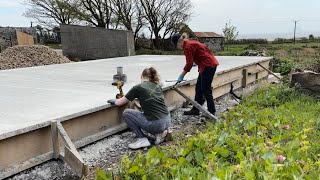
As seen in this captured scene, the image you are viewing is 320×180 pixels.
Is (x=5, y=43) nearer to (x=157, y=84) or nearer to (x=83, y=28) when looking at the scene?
(x=83, y=28)

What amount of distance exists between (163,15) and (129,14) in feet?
6.45

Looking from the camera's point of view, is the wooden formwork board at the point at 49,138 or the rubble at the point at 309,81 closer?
the wooden formwork board at the point at 49,138

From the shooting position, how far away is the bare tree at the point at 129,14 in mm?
21078

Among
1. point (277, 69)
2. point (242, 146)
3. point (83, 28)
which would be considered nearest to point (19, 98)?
point (242, 146)

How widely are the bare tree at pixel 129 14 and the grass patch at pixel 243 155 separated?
1723 cm

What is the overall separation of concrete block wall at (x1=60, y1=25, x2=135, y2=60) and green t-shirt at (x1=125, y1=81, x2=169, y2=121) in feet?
32.8

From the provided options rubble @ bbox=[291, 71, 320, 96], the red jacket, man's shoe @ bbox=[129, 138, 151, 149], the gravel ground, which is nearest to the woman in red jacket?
the red jacket

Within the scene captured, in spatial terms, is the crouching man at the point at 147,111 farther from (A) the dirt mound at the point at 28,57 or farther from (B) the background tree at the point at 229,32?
(B) the background tree at the point at 229,32

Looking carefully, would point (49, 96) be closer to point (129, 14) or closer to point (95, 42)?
point (95, 42)

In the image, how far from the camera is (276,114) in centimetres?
462

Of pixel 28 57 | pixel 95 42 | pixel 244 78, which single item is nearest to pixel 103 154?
pixel 244 78

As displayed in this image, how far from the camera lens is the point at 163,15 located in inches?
845

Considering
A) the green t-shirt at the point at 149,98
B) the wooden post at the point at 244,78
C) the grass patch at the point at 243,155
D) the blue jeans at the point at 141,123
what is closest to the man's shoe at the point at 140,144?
the blue jeans at the point at 141,123

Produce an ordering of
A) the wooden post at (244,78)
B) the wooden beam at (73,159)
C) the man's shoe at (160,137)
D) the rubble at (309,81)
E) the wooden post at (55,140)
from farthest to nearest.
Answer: the wooden post at (244,78) → the rubble at (309,81) → the man's shoe at (160,137) → the wooden post at (55,140) → the wooden beam at (73,159)
